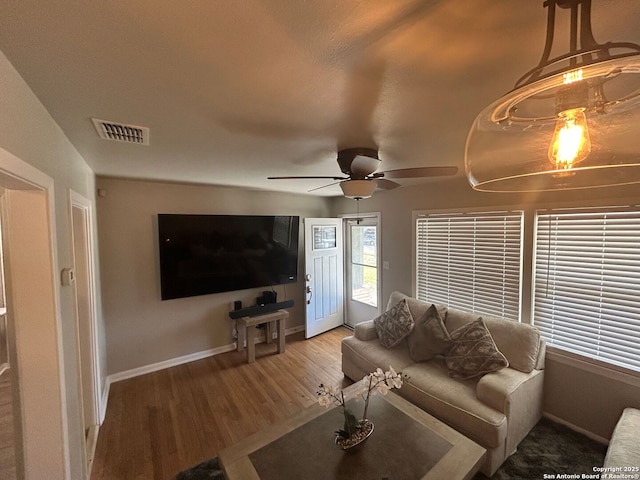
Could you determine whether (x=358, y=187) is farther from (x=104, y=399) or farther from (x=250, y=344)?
(x=104, y=399)

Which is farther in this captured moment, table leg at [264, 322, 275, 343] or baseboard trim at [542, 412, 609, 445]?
table leg at [264, 322, 275, 343]

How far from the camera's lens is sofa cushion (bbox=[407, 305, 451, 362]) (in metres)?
2.62

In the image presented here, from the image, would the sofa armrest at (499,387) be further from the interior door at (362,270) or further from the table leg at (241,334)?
the table leg at (241,334)

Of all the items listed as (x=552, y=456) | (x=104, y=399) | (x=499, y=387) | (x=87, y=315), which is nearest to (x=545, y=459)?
(x=552, y=456)

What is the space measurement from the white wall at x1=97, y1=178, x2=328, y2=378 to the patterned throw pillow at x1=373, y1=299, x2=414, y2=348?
2.16 meters

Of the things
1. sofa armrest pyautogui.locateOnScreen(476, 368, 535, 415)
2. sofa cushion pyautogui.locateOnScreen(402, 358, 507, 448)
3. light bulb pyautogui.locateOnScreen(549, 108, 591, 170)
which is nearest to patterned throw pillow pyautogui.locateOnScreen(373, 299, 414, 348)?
sofa cushion pyautogui.locateOnScreen(402, 358, 507, 448)

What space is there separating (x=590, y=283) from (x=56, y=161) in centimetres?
384

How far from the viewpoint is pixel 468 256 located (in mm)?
3223

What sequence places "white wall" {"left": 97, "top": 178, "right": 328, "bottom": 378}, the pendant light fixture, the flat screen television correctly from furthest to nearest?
the flat screen television → "white wall" {"left": 97, "top": 178, "right": 328, "bottom": 378} → the pendant light fixture

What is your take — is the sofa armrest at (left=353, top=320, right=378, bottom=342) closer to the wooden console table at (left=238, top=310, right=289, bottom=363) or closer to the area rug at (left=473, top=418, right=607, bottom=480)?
the wooden console table at (left=238, top=310, right=289, bottom=363)

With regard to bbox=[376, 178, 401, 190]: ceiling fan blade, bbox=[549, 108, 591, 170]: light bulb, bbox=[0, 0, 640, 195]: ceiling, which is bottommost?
bbox=[549, 108, 591, 170]: light bulb

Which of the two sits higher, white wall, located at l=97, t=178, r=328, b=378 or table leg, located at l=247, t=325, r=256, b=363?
white wall, located at l=97, t=178, r=328, b=378

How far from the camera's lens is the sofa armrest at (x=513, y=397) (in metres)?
2.00

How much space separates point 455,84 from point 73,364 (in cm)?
242
